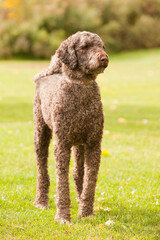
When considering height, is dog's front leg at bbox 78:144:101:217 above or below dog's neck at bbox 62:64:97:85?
below

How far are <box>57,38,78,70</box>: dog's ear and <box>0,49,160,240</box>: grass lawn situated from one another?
5.34 feet

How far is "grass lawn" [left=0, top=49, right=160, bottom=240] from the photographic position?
13.3 feet

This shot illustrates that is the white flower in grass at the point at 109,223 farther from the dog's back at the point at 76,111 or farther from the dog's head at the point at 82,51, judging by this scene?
the dog's head at the point at 82,51

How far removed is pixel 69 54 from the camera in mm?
3961

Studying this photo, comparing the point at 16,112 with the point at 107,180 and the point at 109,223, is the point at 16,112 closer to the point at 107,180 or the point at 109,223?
the point at 107,180

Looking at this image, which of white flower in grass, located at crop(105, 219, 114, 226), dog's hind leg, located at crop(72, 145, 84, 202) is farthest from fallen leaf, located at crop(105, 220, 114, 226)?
dog's hind leg, located at crop(72, 145, 84, 202)

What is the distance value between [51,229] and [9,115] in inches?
306

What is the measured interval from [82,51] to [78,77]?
0.26 meters

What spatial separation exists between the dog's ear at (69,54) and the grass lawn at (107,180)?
1.63m

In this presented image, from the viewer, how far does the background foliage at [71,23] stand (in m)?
32.9

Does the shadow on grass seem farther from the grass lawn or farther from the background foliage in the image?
the background foliage

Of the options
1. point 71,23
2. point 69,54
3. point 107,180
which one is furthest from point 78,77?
point 71,23

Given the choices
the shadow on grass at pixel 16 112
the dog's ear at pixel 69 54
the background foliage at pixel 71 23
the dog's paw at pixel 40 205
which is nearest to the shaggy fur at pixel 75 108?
the dog's ear at pixel 69 54

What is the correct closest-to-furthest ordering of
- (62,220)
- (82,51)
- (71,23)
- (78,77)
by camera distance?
(82,51) < (78,77) < (62,220) < (71,23)
